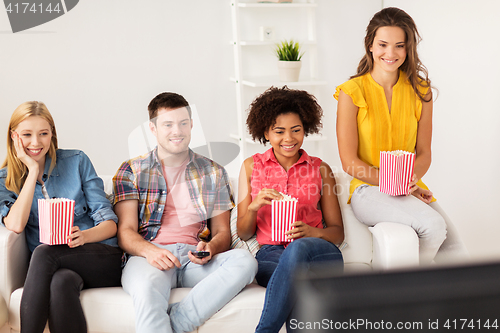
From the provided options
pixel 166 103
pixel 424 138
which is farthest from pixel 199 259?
pixel 424 138

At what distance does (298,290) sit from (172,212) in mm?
1600

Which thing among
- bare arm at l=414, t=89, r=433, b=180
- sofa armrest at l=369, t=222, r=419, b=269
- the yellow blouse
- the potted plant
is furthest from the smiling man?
the potted plant

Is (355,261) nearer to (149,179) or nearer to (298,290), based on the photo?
(149,179)

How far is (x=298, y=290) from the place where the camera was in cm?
35

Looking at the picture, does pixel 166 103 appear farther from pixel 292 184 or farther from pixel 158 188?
pixel 292 184

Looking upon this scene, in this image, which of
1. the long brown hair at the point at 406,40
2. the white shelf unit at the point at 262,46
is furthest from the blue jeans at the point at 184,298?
the white shelf unit at the point at 262,46

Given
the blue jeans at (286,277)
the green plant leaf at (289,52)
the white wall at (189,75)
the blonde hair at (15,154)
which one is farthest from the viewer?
the green plant leaf at (289,52)

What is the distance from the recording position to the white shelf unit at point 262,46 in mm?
3240

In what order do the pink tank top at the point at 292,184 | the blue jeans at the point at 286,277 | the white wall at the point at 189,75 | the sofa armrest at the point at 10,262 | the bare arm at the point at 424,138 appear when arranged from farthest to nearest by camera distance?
1. the white wall at the point at 189,75
2. the bare arm at the point at 424,138
3. the pink tank top at the point at 292,184
4. the sofa armrest at the point at 10,262
5. the blue jeans at the point at 286,277

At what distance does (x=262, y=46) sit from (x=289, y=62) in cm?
34

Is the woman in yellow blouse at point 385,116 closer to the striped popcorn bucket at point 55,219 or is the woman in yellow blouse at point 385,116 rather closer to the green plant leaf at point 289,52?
the striped popcorn bucket at point 55,219

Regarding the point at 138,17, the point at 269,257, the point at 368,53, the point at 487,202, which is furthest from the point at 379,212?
the point at 138,17

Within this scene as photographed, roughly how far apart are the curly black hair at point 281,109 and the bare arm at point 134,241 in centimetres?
56

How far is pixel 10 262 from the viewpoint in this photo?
169 centimetres
